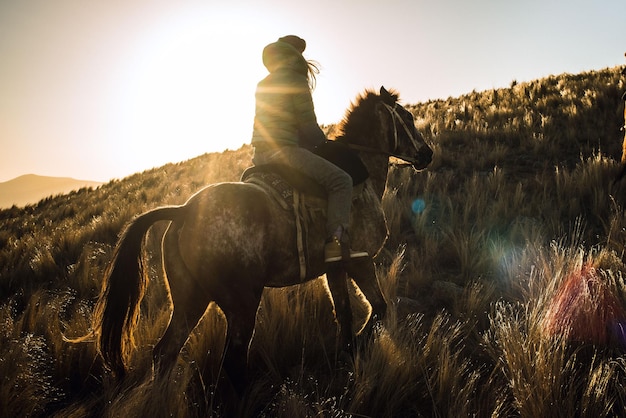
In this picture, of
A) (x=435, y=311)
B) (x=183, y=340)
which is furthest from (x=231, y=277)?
(x=435, y=311)

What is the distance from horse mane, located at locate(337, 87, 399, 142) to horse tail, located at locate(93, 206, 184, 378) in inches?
77.0

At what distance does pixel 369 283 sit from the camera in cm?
370

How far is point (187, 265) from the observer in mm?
2836

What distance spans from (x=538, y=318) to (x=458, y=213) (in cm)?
435

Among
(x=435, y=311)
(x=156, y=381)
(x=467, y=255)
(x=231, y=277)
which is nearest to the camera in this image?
(x=156, y=381)

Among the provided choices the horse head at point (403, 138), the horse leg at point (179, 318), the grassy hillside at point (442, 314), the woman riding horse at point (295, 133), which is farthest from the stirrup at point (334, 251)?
the horse head at point (403, 138)

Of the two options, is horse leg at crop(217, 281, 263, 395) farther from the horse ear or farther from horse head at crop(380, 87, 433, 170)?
the horse ear

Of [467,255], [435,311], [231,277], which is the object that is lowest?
[435,311]

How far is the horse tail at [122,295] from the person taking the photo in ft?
9.21

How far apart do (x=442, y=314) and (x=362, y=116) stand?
2.41 m

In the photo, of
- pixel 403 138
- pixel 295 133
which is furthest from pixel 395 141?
pixel 295 133

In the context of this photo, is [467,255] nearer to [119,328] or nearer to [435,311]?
[435,311]

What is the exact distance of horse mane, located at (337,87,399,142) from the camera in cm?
397

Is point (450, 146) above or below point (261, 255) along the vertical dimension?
above
